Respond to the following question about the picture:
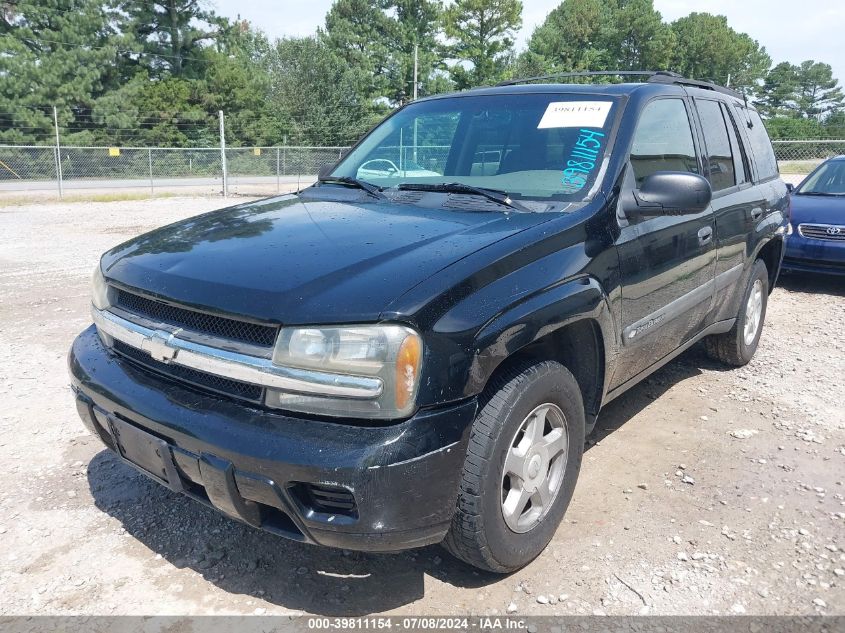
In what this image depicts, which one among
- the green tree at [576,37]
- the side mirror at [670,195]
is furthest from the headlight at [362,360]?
the green tree at [576,37]

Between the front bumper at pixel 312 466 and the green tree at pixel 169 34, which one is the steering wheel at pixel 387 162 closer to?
the front bumper at pixel 312 466

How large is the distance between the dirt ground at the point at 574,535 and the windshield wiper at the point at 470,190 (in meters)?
1.42

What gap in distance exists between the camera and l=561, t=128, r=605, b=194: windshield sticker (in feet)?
9.91

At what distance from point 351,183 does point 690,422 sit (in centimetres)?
244

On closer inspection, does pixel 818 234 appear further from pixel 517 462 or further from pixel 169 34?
pixel 169 34

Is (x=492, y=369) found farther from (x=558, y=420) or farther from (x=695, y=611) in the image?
(x=695, y=611)

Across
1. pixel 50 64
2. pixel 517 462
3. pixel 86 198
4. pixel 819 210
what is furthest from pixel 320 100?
pixel 517 462

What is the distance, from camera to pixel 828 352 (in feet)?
17.9

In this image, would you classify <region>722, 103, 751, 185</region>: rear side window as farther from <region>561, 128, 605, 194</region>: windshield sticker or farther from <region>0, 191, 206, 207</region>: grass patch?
<region>0, 191, 206, 207</region>: grass patch

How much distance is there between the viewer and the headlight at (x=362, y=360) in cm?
204

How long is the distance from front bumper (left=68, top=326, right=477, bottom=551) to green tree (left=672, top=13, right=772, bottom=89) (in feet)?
215

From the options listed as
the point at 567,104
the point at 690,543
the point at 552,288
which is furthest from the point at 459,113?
the point at 690,543

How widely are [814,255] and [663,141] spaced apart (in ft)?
16.9

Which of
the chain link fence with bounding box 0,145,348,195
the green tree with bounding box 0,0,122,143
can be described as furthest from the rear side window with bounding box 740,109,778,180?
the green tree with bounding box 0,0,122,143
